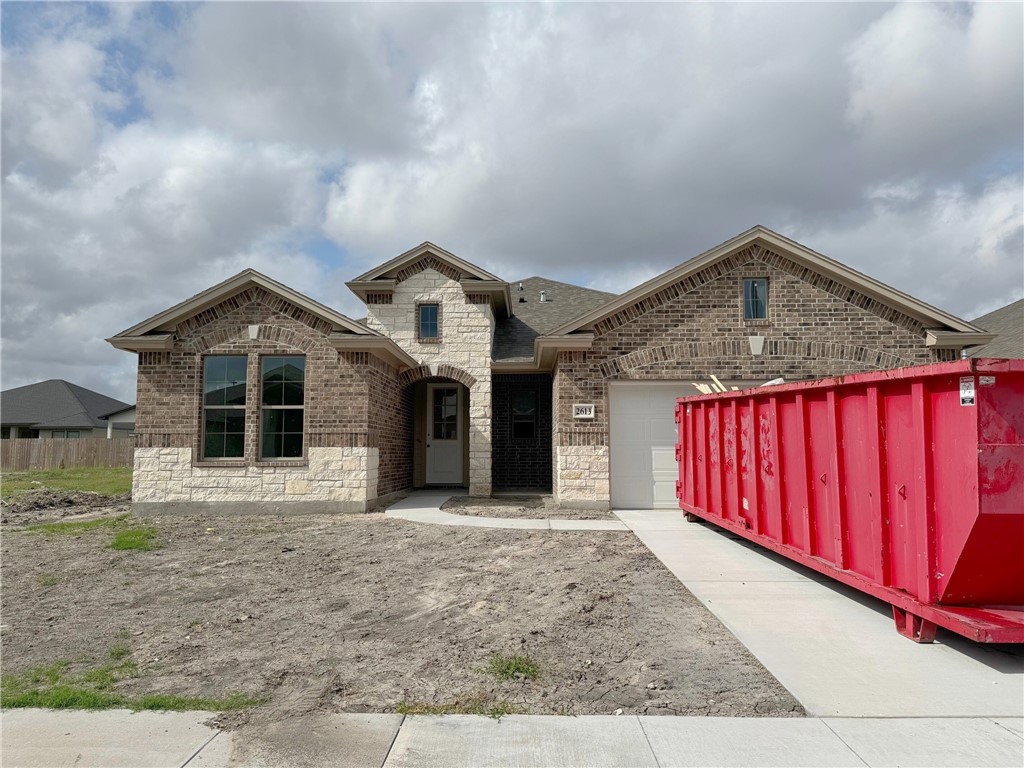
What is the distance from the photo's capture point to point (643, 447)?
44.8 ft

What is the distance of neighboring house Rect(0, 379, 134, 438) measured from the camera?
41.6 metres

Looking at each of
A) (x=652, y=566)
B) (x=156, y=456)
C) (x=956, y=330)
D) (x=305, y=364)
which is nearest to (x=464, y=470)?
(x=305, y=364)

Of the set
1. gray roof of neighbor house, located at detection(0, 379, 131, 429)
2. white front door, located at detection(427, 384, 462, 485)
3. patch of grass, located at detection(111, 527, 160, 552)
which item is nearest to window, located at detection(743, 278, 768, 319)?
white front door, located at detection(427, 384, 462, 485)

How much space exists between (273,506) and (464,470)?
6.42 metres

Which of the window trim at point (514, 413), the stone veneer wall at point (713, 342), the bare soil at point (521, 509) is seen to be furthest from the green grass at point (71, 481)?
the stone veneer wall at point (713, 342)

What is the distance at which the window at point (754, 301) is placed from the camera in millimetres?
13555

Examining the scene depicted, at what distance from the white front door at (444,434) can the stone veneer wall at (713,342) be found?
5848 mm

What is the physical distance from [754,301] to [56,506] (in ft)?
54.7

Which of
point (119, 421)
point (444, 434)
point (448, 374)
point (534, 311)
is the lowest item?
point (444, 434)

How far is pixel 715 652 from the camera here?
5.07 metres

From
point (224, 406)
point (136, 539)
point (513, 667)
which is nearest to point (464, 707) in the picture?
point (513, 667)

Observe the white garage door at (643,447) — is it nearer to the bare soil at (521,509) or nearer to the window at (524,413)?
the bare soil at (521,509)

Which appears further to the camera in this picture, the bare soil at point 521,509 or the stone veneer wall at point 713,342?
the stone veneer wall at point 713,342

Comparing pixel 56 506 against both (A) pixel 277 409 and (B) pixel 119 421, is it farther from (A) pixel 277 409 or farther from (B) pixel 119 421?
(B) pixel 119 421
